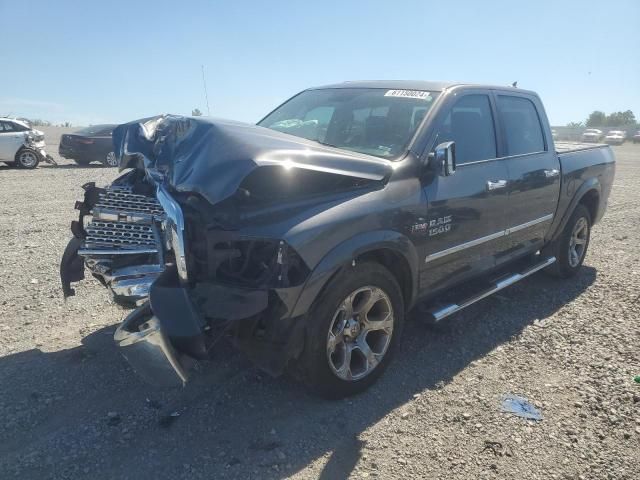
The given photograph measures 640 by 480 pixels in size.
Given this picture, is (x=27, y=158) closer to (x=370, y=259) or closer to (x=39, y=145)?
(x=39, y=145)

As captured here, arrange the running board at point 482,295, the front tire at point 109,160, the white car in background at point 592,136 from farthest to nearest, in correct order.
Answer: the white car in background at point 592,136 → the front tire at point 109,160 → the running board at point 482,295

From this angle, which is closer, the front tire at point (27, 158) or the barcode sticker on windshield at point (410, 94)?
the barcode sticker on windshield at point (410, 94)

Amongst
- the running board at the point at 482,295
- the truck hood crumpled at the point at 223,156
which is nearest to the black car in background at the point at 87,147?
the truck hood crumpled at the point at 223,156

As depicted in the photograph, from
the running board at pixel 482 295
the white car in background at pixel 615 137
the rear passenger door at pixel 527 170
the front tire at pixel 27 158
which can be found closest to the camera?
the running board at pixel 482 295

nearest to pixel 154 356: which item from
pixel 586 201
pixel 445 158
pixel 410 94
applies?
pixel 445 158

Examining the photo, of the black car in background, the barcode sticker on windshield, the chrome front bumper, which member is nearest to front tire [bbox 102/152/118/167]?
the black car in background

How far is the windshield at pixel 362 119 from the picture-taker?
11.9ft

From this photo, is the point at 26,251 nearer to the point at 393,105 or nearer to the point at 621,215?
the point at 393,105

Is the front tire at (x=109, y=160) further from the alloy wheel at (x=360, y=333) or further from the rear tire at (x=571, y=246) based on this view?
the alloy wheel at (x=360, y=333)

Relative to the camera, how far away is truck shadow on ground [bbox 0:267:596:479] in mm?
2619

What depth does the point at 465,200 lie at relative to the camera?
3736 millimetres

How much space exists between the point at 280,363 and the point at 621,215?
29.5 ft

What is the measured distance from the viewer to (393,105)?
3.83m

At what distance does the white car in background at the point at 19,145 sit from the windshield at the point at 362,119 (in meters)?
13.9
